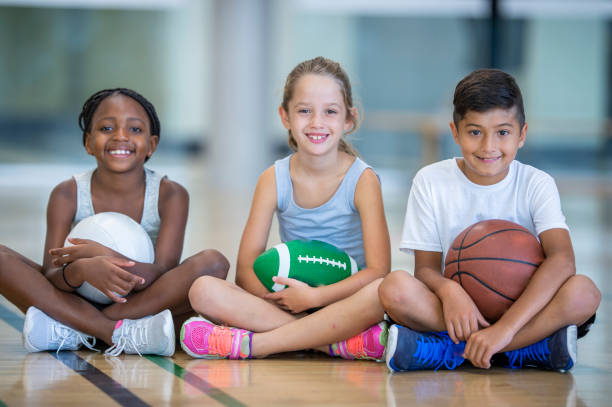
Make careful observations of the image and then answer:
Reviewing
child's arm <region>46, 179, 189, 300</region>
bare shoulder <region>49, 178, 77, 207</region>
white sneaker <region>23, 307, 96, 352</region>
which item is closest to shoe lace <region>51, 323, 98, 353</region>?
white sneaker <region>23, 307, 96, 352</region>

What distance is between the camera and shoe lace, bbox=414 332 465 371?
1894 mm

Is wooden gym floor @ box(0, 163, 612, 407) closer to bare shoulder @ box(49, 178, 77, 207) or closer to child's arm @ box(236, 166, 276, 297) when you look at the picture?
child's arm @ box(236, 166, 276, 297)

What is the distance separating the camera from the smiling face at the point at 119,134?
225 centimetres

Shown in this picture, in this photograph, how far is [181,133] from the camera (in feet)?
39.6

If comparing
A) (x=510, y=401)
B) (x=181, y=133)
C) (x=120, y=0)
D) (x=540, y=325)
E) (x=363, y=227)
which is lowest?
(x=510, y=401)

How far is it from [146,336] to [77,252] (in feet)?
0.89

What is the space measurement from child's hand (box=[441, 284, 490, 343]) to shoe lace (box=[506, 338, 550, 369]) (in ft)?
0.51

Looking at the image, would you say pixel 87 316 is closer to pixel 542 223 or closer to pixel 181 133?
pixel 542 223

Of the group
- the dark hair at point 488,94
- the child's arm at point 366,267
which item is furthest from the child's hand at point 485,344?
the dark hair at point 488,94

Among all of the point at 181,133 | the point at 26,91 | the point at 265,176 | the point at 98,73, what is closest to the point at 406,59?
the point at 181,133

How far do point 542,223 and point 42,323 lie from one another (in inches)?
50.0

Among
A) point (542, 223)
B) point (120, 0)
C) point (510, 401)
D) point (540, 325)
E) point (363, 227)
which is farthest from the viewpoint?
point (120, 0)

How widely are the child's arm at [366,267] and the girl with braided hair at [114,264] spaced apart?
236mm

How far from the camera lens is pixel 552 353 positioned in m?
1.91
